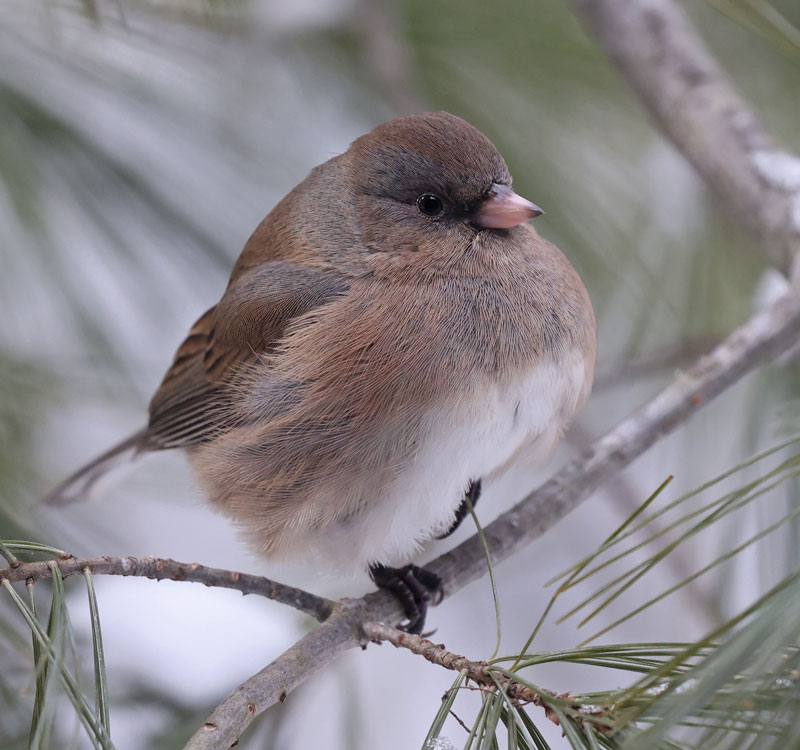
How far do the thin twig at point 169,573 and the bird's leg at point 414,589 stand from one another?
21cm

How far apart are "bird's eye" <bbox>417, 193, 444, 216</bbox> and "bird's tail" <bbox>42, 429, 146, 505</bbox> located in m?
0.78

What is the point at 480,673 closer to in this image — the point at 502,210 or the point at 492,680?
the point at 492,680

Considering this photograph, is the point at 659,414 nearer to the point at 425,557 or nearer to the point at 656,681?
the point at 656,681

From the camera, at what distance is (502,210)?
135 cm

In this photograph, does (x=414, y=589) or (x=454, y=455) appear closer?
(x=454, y=455)

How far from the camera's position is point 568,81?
2.05 metres

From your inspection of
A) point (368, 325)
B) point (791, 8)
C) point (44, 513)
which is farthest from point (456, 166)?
point (791, 8)

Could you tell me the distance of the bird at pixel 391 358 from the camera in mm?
1225

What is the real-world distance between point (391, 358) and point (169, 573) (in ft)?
1.58

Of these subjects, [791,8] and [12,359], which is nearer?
[12,359]

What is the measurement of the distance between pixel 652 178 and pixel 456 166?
1.01 meters

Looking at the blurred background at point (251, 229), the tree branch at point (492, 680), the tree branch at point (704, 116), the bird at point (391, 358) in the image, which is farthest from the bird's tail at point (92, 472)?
the tree branch at point (704, 116)

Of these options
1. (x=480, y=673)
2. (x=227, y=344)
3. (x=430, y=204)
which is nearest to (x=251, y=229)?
(x=227, y=344)

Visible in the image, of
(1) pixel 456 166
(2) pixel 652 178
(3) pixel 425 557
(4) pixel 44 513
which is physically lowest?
(3) pixel 425 557
